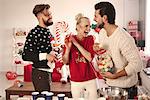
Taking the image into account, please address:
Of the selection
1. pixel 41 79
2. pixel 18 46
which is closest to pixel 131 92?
pixel 41 79

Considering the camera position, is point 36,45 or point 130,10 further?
point 130,10

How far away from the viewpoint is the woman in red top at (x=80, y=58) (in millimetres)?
2523

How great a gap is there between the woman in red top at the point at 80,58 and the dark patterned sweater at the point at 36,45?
22 cm

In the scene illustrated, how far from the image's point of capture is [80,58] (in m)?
2.59

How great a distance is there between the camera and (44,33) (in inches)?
105

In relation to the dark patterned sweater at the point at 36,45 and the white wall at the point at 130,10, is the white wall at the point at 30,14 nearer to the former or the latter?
the white wall at the point at 130,10

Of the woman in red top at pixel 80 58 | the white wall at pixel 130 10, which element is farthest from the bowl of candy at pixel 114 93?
the white wall at pixel 130 10

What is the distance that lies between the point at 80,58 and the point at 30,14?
565cm

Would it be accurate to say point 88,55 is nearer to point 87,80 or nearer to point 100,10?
point 87,80

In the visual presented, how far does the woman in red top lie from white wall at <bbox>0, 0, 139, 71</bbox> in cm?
511

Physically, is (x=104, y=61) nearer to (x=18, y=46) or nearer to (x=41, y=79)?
(x=41, y=79)

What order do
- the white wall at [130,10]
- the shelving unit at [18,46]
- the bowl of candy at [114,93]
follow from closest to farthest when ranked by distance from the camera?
the bowl of candy at [114,93] → the white wall at [130,10] → the shelving unit at [18,46]

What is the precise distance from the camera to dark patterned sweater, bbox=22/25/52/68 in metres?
2.62

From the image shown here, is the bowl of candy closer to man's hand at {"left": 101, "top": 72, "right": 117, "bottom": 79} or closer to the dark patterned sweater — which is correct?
man's hand at {"left": 101, "top": 72, "right": 117, "bottom": 79}
